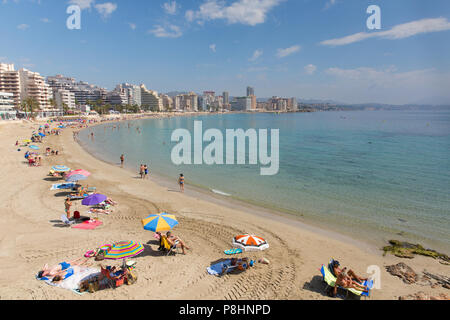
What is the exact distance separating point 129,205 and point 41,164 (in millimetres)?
15973

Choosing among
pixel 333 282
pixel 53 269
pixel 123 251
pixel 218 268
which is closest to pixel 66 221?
pixel 53 269

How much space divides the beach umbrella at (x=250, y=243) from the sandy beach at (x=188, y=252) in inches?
8.3

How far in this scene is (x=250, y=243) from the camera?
32.7ft

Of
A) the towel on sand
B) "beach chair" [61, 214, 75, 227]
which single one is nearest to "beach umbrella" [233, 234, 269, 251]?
the towel on sand

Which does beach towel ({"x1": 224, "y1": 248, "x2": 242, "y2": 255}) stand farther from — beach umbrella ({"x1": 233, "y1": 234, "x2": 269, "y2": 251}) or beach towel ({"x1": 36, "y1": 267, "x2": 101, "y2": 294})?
beach towel ({"x1": 36, "y1": 267, "x2": 101, "y2": 294})

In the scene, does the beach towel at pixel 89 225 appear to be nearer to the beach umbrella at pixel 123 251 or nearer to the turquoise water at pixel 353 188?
the beach umbrella at pixel 123 251

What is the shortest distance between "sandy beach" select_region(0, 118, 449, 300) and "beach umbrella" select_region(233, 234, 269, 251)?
0.21 metres

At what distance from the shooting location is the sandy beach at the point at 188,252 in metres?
7.42

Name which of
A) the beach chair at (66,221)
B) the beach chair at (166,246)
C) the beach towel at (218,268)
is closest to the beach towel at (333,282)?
the beach towel at (218,268)
